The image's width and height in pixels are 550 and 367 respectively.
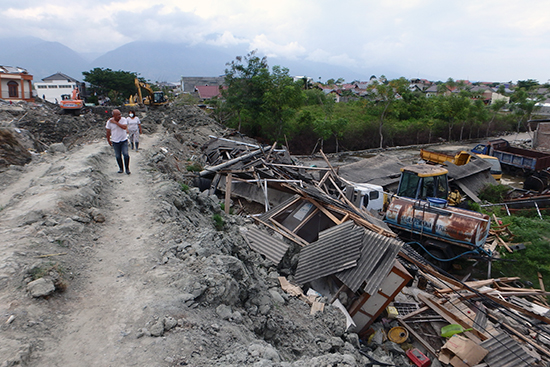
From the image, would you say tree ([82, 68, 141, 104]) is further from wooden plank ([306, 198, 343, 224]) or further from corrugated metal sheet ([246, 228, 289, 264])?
corrugated metal sheet ([246, 228, 289, 264])

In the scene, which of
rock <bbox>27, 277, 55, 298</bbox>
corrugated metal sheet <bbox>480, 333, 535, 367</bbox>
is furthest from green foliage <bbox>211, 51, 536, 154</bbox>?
rock <bbox>27, 277, 55, 298</bbox>

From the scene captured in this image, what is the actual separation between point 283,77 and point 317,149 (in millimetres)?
6750

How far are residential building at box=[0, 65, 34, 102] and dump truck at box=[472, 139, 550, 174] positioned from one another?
38532mm

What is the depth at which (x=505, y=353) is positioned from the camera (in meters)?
5.85

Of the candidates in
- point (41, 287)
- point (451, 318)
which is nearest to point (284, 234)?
point (451, 318)

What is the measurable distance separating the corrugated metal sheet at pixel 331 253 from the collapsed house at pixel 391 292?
22 mm

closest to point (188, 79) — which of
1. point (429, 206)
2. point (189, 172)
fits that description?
point (189, 172)

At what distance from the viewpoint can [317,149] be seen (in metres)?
28.0

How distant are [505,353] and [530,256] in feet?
15.9

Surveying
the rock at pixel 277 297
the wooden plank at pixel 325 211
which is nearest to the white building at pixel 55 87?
the wooden plank at pixel 325 211

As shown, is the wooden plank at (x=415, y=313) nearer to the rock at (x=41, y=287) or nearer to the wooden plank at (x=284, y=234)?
the wooden plank at (x=284, y=234)

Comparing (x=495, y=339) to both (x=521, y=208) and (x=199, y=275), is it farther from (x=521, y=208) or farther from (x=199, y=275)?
A: (x=521, y=208)

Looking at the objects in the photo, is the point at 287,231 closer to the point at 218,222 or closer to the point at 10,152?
the point at 218,222

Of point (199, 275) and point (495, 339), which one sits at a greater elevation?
point (199, 275)
